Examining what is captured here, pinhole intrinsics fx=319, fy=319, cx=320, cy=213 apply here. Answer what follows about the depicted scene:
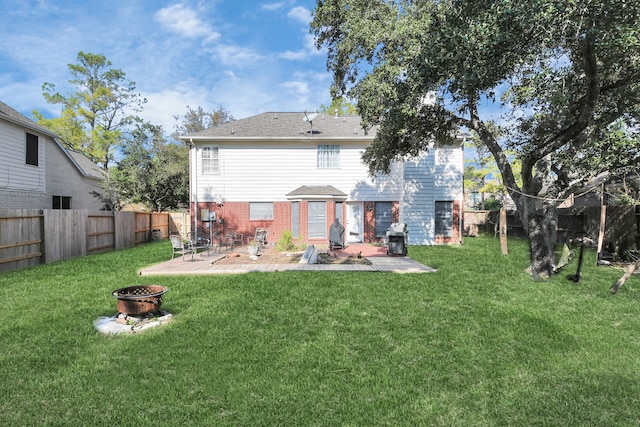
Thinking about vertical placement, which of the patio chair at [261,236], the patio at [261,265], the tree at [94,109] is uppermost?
the tree at [94,109]

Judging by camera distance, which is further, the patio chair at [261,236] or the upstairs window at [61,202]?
the upstairs window at [61,202]

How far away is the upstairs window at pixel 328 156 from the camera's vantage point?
16812 mm

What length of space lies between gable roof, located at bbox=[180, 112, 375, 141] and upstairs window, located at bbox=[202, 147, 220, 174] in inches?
29.3

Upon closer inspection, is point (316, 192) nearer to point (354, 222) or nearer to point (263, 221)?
point (354, 222)

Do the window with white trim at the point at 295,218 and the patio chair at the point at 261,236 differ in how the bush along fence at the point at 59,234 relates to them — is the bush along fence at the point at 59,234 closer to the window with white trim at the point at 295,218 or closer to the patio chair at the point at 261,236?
the patio chair at the point at 261,236

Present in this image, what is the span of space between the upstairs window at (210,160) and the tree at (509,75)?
802 centimetres

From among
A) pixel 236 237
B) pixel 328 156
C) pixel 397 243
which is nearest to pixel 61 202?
pixel 236 237

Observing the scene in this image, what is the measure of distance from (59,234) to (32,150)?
6684 millimetres

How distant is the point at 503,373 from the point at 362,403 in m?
1.76

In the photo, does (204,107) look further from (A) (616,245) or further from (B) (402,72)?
(A) (616,245)

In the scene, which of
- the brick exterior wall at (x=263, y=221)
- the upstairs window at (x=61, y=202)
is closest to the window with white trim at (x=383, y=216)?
the brick exterior wall at (x=263, y=221)

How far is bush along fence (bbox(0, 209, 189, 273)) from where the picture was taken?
937cm

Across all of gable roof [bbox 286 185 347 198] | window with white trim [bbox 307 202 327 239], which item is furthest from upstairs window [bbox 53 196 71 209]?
window with white trim [bbox 307 202 327 239]

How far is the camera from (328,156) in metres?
16.9
